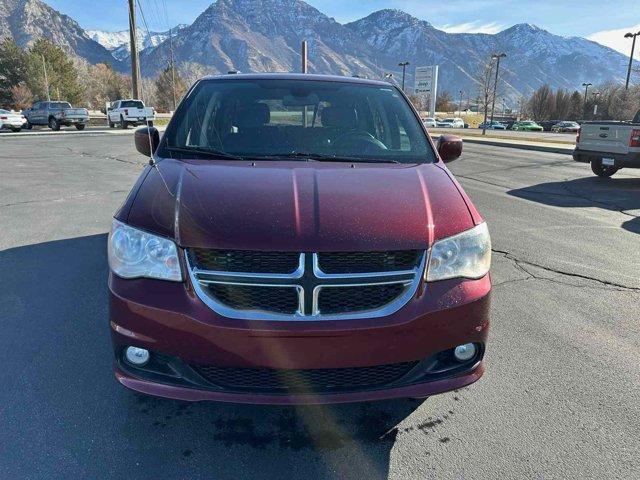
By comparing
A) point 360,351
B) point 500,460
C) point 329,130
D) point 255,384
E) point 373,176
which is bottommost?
point 500,460

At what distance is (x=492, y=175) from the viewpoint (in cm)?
1262

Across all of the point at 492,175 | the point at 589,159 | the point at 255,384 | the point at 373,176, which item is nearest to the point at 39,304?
the point at 255,384

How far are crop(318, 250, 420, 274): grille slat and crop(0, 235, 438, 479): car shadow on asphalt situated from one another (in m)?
0.91

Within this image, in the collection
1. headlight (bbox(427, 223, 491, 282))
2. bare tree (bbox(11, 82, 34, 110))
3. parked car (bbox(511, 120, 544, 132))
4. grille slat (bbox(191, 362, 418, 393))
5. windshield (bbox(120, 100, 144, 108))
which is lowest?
grille slat (bbox(191, 362, 418, 393))

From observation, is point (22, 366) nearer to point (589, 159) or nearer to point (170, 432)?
point (170, 432)

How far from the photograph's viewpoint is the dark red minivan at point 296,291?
6.97 feet

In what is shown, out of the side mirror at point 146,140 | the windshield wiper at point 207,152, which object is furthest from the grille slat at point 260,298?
the side mirror at point 146,140

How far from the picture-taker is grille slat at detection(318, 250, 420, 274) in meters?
2.16

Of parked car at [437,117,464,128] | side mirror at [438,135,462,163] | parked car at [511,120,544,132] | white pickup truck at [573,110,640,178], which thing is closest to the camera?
side mirror at [438,135,462,163]

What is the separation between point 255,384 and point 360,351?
1.62ft

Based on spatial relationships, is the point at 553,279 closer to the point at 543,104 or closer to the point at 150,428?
the point at 150,428

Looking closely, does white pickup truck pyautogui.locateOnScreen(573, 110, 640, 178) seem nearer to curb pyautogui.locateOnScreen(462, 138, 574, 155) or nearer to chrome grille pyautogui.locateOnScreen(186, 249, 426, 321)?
curb pyautogui.locateOnScreen(462, 138, 574, 155)

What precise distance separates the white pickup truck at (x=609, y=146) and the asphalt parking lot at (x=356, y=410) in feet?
22.1

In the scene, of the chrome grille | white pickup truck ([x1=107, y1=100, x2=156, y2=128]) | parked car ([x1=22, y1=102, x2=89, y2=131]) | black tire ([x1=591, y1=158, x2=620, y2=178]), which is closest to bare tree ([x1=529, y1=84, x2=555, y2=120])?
white pickup truck ([x1=107, y1=100, x2=156, y2=128])
